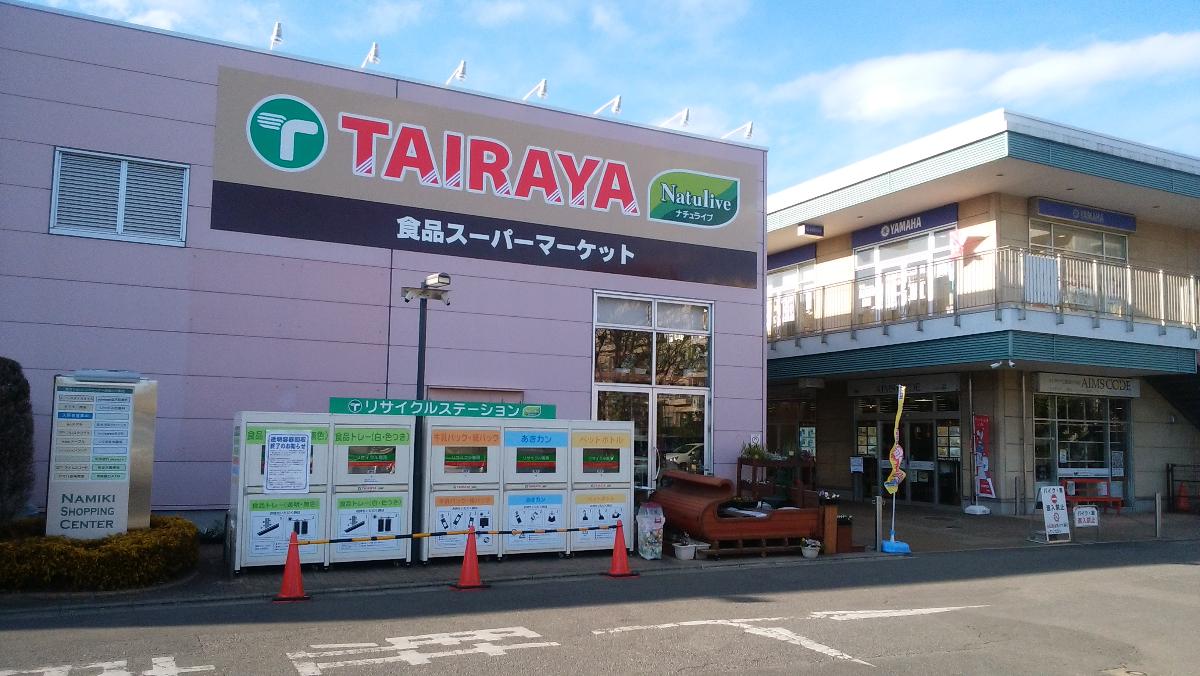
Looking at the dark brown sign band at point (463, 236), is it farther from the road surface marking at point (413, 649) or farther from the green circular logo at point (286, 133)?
the road surface marking at point (413, 649)

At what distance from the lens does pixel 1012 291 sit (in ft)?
61.2

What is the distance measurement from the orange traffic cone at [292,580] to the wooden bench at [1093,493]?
61.6ft

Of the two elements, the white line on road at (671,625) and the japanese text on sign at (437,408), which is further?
the japanese text on sign at (437,408)

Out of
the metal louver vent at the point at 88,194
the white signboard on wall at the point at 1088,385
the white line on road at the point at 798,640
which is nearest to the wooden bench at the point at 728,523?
the white line on road at the point at 798,640

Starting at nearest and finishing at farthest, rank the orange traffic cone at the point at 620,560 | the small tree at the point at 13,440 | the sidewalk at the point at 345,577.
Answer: the sidewalk at the point at 345,577 → the small tree at the point at 13,440 → the orange traffic cone at the point at 620,560

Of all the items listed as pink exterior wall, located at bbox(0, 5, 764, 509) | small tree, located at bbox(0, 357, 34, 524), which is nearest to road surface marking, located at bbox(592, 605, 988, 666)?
small tree, located at bbox(0, 357, 34, 524)

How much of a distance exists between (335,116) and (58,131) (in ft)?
13.1

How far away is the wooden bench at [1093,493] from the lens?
2203 cm

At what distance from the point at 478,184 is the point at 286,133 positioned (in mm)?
3264

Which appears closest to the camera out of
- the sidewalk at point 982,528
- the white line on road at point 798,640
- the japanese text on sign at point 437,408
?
the white line on road at point 798,640

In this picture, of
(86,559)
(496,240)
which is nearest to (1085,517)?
(496,240)

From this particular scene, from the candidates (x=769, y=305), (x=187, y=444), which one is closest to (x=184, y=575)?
(x=187, y=444)

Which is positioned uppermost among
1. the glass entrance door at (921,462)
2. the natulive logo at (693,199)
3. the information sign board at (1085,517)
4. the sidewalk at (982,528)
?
the natulive logo at (693,199)

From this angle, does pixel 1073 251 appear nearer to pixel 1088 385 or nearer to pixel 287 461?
pixel 1088 385
